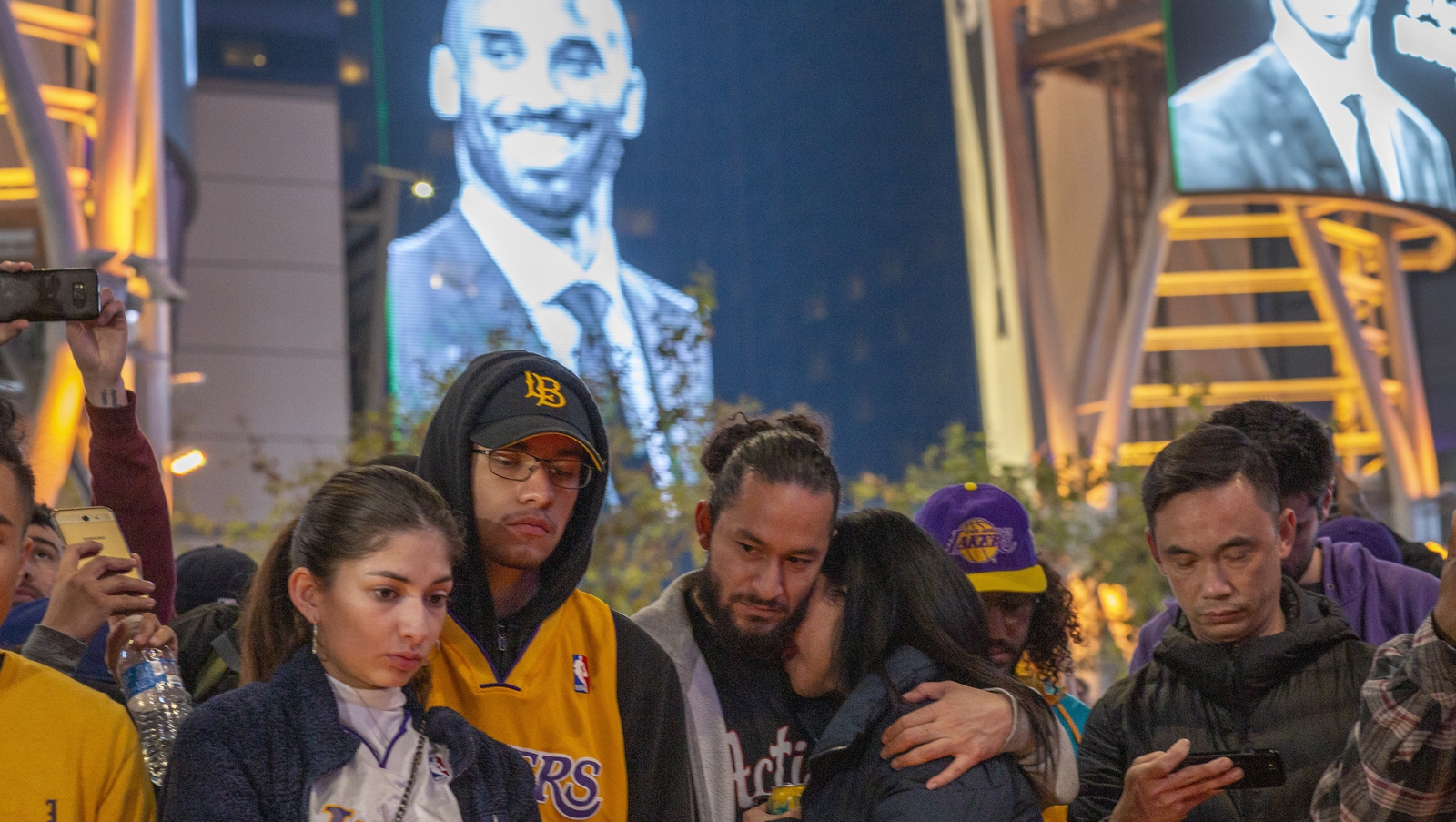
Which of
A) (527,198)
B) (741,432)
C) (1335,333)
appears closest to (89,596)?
(741,432)

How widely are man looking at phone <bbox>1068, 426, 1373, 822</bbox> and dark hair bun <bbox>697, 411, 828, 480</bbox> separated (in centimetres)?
94

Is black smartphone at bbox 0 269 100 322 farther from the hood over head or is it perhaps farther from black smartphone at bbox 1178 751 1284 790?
black smartphone at bbox 1178 751 1284 790

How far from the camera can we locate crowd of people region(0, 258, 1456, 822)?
2436mm

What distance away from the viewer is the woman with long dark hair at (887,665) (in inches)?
107

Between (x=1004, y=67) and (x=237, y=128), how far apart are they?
37.1 ft

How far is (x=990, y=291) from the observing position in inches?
819

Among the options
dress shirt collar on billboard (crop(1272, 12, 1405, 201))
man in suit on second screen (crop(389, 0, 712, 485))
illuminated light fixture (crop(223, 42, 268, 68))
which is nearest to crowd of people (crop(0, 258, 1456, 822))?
dress shirt collar on billboard (crop(1272, 12, 1405, 201))

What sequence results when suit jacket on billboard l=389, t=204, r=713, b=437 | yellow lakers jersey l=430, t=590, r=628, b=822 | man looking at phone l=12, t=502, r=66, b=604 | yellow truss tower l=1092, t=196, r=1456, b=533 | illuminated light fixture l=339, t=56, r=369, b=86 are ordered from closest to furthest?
1. yellow lakers jersey l=430, t=590, r=628, b=822
2. man looking at phone l=12, t=502, r=66, b=604
3. yellow truss tower l=1092, t=196, r=1456, b=533
4. suit jacket on billboard l=389, t=204, r=713, b=437
5. illuminated light fixture l=339, t=56, r=369, b=86

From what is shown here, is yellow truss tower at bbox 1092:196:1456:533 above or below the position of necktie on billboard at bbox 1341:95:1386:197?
below

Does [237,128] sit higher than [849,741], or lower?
higher

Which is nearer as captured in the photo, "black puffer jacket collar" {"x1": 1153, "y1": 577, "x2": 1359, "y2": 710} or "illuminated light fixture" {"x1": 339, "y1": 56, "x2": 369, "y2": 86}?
"black puffer jacket collar" {"x1": 1153, "y1": 577, "x2": 1359, "y2": 710}

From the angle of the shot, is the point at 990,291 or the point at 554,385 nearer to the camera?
the point at 554,385

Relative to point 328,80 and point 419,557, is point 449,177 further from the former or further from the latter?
point 419,557

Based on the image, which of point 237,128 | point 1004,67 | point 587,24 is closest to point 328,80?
point 237,128
